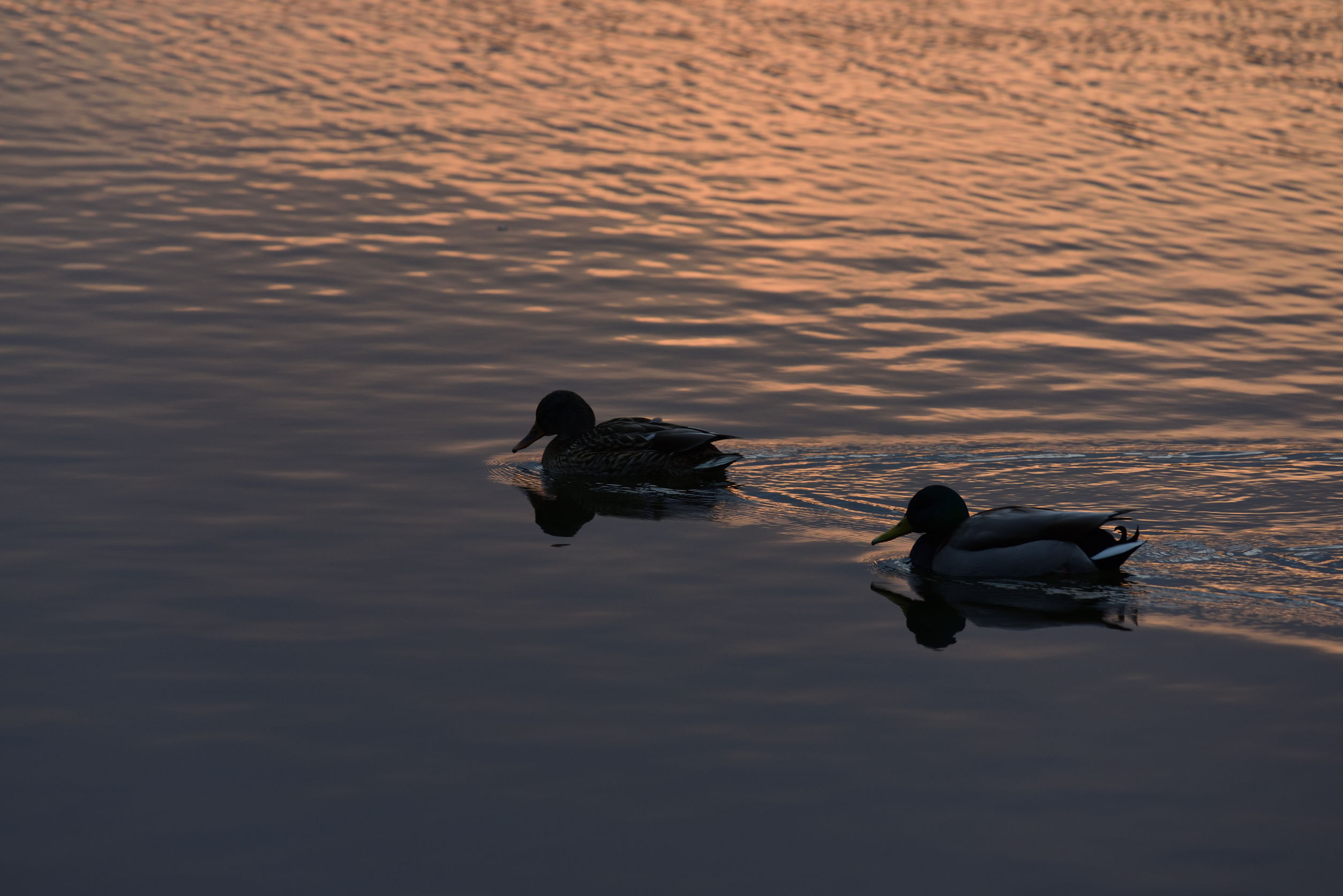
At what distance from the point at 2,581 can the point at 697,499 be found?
4482mm

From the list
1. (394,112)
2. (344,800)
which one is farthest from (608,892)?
(394,112)

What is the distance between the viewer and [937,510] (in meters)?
10.1

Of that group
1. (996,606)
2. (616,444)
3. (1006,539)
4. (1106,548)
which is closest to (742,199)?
(616,444)

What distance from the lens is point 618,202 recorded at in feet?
64.5

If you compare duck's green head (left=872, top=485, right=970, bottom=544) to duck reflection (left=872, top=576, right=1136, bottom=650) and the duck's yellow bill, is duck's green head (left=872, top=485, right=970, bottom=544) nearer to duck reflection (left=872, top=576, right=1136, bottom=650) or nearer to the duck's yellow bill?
the duck's yellow bill

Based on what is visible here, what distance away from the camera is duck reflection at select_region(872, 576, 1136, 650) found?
9141mm

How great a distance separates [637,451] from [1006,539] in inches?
118

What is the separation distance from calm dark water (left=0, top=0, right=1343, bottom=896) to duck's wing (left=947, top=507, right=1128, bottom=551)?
0.96 feet

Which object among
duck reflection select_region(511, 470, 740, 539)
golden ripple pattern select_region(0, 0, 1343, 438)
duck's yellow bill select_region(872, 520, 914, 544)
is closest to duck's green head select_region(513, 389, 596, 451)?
duck reflection select_region(511, 470, 740, 539)

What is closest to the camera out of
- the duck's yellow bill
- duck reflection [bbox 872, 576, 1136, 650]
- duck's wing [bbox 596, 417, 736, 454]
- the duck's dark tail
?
duck reflection [bbox 872, 576, 1136, 650]

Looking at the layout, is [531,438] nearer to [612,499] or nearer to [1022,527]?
[612,499]

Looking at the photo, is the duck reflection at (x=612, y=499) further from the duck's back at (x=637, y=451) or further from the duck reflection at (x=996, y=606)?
the duck reflection at (x=996, y=606)

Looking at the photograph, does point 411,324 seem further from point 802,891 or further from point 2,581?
point 802,891

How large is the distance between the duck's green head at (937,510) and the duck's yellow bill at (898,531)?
0.06 m
